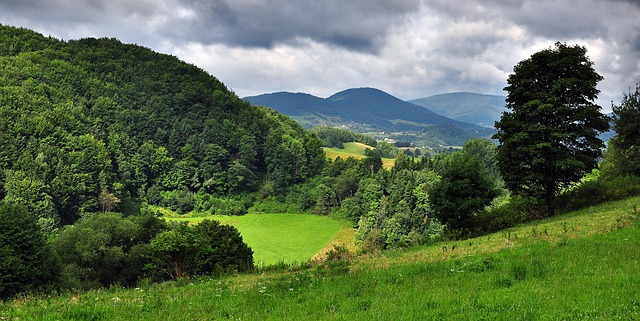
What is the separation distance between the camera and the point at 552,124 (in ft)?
84.2

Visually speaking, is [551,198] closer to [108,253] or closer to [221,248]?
[221,248]

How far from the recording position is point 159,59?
195 meters

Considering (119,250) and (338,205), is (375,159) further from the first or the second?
(119,250)

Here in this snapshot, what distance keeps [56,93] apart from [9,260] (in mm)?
124613

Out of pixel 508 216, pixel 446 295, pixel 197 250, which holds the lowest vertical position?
pixel 197 250

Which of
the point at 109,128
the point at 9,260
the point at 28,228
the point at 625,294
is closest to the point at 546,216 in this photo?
the point at 625,294

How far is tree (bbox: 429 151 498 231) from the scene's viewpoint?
25266 mm

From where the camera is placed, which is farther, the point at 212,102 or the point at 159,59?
the point at 159,59

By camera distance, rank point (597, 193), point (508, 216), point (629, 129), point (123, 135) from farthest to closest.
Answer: point (123, 135), point (629, 129), point (597, 193), point (508, 216)

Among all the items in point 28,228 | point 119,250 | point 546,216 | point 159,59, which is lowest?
point 119,250

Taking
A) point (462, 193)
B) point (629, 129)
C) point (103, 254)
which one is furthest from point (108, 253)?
point (629, 129)

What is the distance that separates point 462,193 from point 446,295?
18.2 meters

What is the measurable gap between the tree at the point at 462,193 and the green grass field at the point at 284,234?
5006 centimetres

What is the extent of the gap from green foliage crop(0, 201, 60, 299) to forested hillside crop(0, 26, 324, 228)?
61400 millimetres
